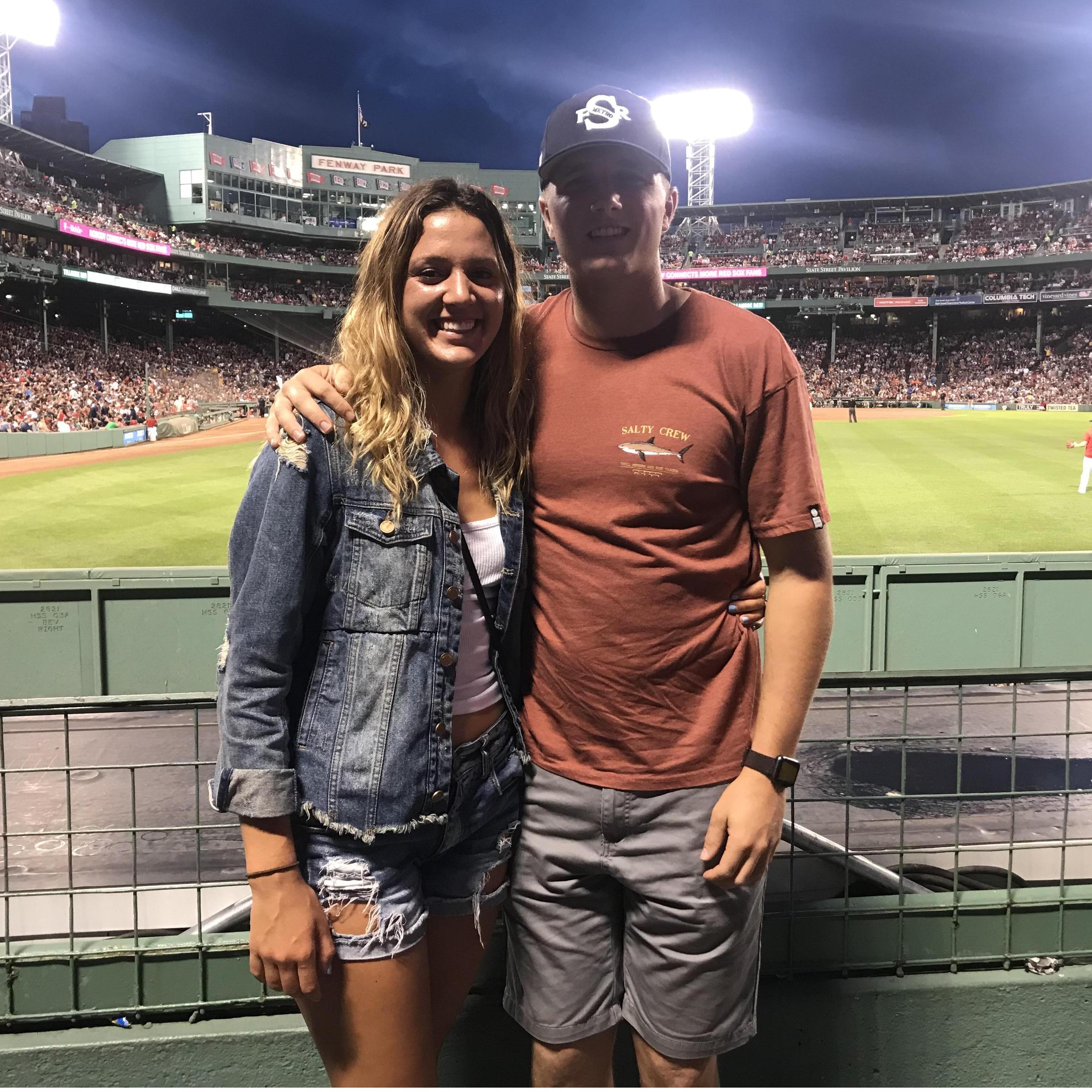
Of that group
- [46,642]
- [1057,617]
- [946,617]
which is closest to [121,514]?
[46,642]

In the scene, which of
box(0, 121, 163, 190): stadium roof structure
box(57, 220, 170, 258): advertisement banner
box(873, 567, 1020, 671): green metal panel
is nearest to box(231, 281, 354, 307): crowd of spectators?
box(57, 220, 170, 258): advertisement banner

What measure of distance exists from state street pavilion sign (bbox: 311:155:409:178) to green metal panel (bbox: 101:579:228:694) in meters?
66.5

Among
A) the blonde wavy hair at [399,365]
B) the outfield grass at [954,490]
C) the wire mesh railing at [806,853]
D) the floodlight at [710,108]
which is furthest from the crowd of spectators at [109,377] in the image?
the blonde wavy hair at [399,365]

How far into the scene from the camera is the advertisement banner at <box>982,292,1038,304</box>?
2266 inches

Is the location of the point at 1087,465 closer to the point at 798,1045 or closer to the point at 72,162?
the point at 798,1045

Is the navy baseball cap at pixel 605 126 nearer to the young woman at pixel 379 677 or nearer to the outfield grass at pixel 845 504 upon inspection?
the young woman at pixel 379 677

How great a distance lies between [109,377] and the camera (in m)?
44.9

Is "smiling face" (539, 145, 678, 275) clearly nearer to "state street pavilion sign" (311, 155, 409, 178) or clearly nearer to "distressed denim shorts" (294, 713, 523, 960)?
"distressed denim shorts" (294, 713, 523, 960)

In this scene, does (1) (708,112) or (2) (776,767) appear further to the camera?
(1) (708,112)

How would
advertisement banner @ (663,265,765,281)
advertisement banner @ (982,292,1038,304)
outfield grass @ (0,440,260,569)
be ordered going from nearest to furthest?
outfield grass @ (0,440,260,569) → advertisement banner @ (982,292,1038,304) → advertisement banner @ (663,265,765,281)

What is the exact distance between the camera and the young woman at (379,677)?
1825 mm

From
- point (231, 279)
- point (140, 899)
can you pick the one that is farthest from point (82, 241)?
point (140, 899)

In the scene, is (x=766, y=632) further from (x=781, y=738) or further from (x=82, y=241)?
(x=82, y=241)

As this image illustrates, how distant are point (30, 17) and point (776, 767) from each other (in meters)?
53.8
